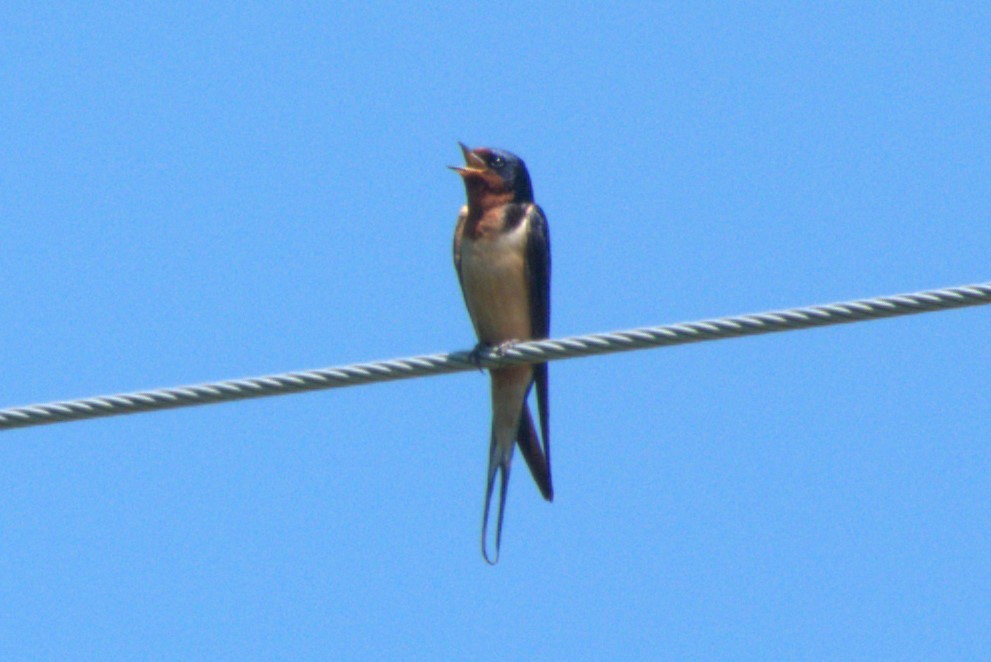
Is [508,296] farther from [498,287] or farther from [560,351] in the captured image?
[560,351]

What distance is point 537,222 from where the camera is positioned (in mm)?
8359

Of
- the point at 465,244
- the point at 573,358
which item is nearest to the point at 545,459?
the point at 465,244

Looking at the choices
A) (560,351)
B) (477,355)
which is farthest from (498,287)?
(560,351)

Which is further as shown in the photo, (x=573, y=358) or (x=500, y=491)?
(x=500, y=491)

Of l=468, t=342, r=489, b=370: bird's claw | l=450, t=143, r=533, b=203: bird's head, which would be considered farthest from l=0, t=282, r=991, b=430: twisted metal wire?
l=450, t=143, r=533, b=203: bird's head

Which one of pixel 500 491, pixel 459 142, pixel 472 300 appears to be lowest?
pixel 500 491

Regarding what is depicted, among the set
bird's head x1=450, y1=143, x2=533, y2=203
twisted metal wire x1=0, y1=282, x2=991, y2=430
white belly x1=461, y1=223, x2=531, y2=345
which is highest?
bird's head x1=450, y1=143, x2=533, y2=203

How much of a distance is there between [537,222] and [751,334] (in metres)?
2.72

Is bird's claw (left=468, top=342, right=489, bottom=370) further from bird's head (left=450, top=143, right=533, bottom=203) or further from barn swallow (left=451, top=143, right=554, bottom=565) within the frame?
bird's head (left=450, top=143, right=533, bottom=203)

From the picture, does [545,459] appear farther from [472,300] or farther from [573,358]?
[573,358]

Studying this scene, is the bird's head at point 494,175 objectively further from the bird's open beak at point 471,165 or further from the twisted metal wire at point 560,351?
the twisted metal wire at point 560,351

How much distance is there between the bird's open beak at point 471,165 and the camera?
848cm

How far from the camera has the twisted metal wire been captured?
18.2 feet

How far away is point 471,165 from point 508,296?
0.71m
